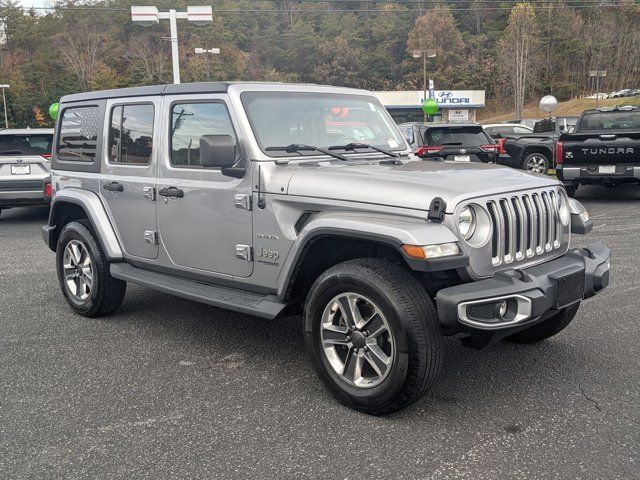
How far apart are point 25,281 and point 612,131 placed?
403 inches

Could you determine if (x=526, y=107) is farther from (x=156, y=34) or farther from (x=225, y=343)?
(x=225, y=343)

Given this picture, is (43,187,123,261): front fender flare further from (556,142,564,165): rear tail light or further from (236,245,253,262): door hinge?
(556,142,564,165): rear tail light

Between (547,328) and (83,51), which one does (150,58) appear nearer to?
(83,51)

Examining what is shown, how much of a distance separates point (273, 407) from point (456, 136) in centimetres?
927

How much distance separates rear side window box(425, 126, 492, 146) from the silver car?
711 cm

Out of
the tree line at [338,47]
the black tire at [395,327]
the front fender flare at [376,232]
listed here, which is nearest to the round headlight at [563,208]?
the front fender flare at [376,232]

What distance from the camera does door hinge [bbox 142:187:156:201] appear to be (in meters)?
4.73

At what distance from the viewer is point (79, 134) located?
5582mm

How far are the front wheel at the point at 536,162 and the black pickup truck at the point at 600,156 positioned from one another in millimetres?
3347

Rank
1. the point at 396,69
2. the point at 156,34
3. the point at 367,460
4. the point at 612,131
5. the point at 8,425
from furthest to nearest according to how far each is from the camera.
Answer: the point at 396,69 → the point at 156,34 → the point at 612,131 → the point at 8,425 → the point at 367,460

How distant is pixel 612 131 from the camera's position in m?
11.5

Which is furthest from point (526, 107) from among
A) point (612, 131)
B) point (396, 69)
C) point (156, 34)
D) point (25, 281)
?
point (25, 281)

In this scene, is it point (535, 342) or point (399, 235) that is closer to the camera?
point (399, 235)

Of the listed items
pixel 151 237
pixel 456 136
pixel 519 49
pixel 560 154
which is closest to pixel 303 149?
pixel 151 237
